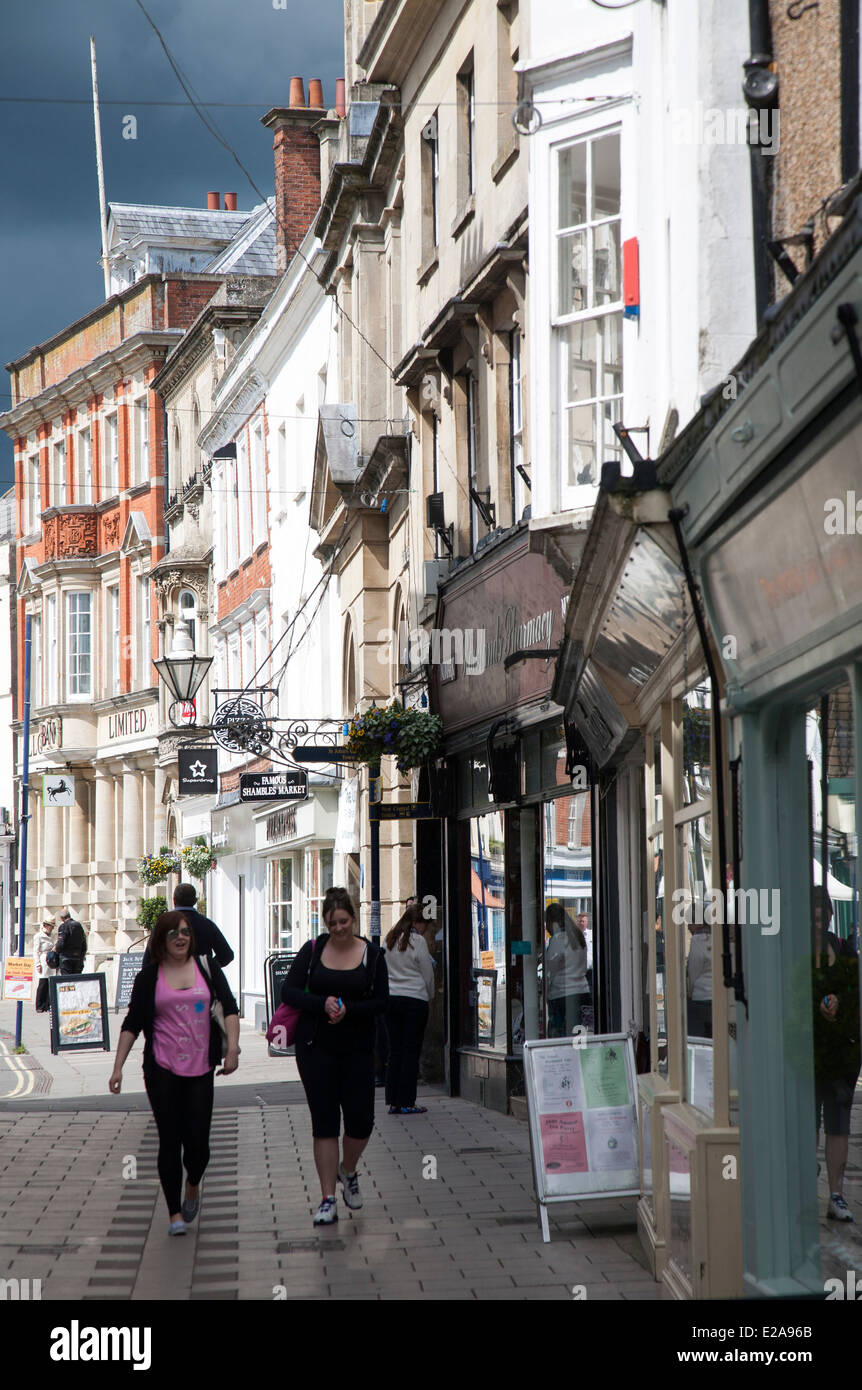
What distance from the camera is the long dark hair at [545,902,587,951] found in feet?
46.8

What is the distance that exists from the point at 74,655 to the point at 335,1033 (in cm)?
3916

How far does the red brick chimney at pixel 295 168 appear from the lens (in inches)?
1330

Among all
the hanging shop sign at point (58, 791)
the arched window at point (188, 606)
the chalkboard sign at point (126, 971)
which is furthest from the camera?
the hanging shop sign at point (58, 791)

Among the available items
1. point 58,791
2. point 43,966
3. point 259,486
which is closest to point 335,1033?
point 259,486

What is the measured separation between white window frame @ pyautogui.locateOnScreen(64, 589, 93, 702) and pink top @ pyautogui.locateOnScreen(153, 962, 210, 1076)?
3813 centimetres

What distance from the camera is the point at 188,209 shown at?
169 ft

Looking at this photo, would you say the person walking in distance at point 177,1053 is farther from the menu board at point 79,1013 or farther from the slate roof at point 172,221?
the slate roof at point 172,221

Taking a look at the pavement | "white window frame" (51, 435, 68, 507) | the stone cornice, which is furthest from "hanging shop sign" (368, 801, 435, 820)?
"white window frame" (51, 435, 68, 507)

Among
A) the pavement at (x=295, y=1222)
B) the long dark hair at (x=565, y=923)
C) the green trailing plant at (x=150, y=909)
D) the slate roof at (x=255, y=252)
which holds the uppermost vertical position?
the slate roof at (x=255, y=252)

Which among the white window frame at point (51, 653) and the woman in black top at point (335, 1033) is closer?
the woman in black top at point (335, 1033)

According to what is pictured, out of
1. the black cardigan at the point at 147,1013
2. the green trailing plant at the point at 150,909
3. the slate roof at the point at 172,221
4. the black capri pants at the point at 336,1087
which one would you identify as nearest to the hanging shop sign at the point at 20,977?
the green trailing plant at the point at 150,909

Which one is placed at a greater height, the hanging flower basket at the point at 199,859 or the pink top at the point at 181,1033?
the hanging flower basket at the point at 199,859

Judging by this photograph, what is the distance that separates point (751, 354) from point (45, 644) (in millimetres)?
44648
